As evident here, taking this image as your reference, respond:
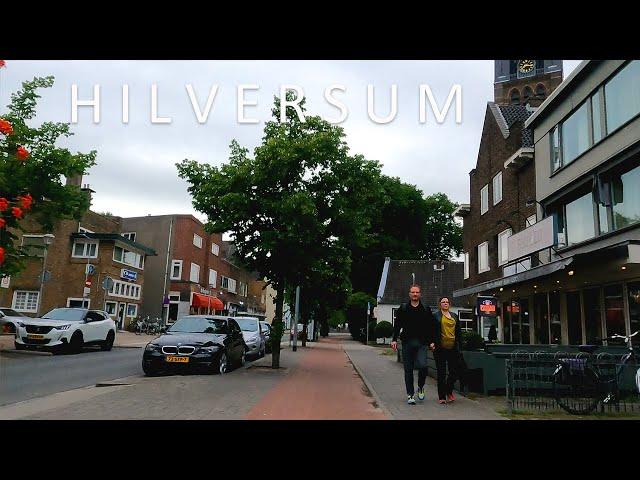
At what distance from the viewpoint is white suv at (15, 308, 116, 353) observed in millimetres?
17953

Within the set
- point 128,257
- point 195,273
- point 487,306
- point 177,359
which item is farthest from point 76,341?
point 195,273

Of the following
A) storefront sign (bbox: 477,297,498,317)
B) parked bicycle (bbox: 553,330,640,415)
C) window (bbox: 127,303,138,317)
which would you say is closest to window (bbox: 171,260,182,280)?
window (bbox: 127,303,138,317)

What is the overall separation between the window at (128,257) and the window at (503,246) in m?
28.8

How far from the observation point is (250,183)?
48.6 ft

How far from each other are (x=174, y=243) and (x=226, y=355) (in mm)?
41830

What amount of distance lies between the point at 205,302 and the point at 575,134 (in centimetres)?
4289

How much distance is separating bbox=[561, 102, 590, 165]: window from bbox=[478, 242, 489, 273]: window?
819cm

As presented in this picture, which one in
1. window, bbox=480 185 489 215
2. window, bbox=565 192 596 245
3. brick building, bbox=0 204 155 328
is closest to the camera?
window, bbox=565 192 596 245

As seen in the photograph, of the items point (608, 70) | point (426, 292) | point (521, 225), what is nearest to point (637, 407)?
point (608, 70)

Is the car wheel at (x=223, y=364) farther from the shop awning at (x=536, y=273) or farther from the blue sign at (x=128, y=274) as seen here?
the blue sign at (x=128, y=274)

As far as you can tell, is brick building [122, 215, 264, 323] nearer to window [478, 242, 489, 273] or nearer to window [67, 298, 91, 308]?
window [67, 298, 91, 308]

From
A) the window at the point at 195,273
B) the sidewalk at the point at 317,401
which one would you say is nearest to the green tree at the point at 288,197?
the sidewalk at the point at 317,401

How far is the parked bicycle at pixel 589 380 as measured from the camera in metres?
8.59

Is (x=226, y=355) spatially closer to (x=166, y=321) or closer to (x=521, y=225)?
(x=521, y=225)
